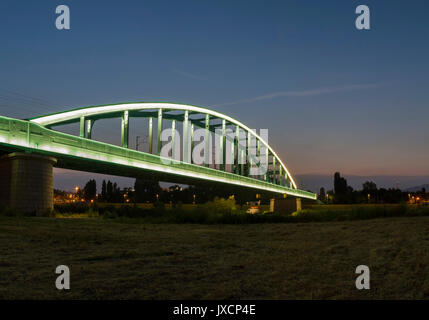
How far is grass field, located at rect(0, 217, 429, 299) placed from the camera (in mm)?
4809

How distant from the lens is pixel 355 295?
4684 mm

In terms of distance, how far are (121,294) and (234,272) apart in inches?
77.3

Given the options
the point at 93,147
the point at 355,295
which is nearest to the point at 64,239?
the point at 355,295

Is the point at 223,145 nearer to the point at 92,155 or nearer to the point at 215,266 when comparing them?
the point at 92,155

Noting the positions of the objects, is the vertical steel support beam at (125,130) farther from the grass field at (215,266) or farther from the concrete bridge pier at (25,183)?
the grass field at (215,266)

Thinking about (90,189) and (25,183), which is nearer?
(25,183)

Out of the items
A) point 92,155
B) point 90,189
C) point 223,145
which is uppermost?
point 223,145

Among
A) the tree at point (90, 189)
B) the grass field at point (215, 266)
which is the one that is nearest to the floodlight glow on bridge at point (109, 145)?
the grass field at point (215, 266)

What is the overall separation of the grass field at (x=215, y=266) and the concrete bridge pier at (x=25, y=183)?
57.9 ft

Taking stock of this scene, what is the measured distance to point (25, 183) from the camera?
26.5 metres

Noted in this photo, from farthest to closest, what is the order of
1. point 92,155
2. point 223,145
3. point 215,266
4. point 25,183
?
point 223,145 → point 92,155 → point 25,183 → point 215,266

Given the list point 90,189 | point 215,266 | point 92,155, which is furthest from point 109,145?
point 90,189

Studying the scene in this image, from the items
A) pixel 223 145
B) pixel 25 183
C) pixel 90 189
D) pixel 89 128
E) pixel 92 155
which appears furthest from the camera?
pixel 90 189

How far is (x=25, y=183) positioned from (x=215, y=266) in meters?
24.0
